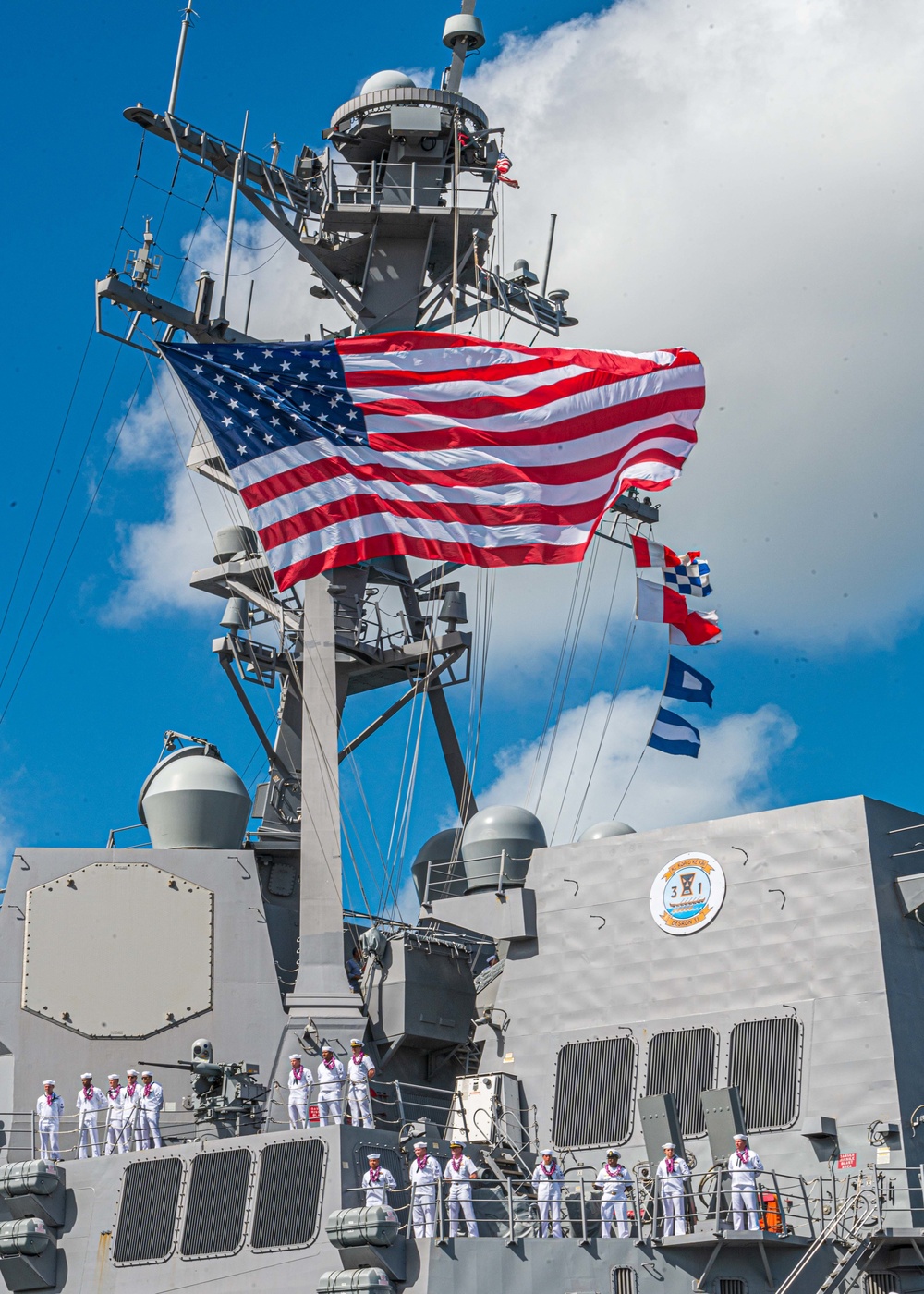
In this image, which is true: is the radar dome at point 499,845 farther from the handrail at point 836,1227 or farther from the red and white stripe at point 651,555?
the handrail at point 836,1227

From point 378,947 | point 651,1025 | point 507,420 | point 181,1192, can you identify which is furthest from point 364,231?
point 181,1192

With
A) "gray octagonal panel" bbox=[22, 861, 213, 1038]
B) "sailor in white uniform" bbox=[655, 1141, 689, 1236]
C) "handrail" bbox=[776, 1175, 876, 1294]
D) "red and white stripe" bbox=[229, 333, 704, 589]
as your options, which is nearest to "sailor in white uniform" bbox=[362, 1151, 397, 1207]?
"sailor in white uniform" bbox=[655, 1141, 689, 1236]

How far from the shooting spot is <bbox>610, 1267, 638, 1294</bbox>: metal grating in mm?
15047

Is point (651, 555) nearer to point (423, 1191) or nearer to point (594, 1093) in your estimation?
point (594, 1093)

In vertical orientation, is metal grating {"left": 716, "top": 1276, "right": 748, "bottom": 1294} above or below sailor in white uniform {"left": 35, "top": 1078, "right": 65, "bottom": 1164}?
below

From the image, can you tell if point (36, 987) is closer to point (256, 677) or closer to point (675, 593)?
point (256, 677)

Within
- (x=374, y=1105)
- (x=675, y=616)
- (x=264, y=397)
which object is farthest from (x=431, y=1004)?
(x=264, y=397)

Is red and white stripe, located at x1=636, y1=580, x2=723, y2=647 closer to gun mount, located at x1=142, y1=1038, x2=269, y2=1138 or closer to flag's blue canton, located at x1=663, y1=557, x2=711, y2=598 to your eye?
flag's blue canton, located at x1=663, y1=557, x2=711, y2=598

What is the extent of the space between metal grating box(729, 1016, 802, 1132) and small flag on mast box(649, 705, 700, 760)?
3.70m

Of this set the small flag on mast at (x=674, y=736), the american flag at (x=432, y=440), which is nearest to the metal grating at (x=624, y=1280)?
the small flag on mast at (x=674, y=736)

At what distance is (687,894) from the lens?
1797 cm

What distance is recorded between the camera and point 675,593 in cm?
2069

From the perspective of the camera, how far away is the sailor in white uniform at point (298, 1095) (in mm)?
16062

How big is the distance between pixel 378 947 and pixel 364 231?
9.36 meters
